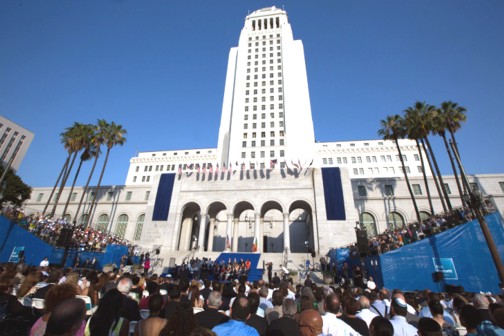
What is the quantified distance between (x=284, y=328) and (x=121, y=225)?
44808mm

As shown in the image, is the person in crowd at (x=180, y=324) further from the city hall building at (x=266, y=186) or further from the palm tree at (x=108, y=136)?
the palm tree at (x=108, y=136)

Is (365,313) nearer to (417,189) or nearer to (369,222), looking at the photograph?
(369,222)

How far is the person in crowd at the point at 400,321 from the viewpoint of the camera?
4160mm

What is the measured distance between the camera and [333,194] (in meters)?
31.5

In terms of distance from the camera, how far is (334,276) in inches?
818

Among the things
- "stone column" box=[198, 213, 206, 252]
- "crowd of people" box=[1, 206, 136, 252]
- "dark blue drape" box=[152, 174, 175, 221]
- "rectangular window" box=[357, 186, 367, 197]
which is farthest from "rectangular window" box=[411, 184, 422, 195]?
"crowd of people" box=[1, 206, 136, 252]

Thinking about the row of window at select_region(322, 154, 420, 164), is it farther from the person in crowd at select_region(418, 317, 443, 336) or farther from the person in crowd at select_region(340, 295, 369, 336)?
the person in crowd at select_region(418, 317, 443, 336)

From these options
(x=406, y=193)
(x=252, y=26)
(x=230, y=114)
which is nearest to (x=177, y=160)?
(x=230, y=114)

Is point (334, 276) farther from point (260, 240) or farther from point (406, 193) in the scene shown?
point (406, 193)

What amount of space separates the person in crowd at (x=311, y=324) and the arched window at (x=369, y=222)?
36.0m

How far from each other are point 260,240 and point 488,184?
3511 cm

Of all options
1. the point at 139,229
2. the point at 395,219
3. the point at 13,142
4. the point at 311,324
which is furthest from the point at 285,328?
the point at 13,142

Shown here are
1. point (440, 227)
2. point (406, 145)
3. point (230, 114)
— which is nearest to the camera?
point (440, 227)

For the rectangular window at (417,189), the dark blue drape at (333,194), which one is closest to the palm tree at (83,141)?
the dark blue drape at (333,194)
